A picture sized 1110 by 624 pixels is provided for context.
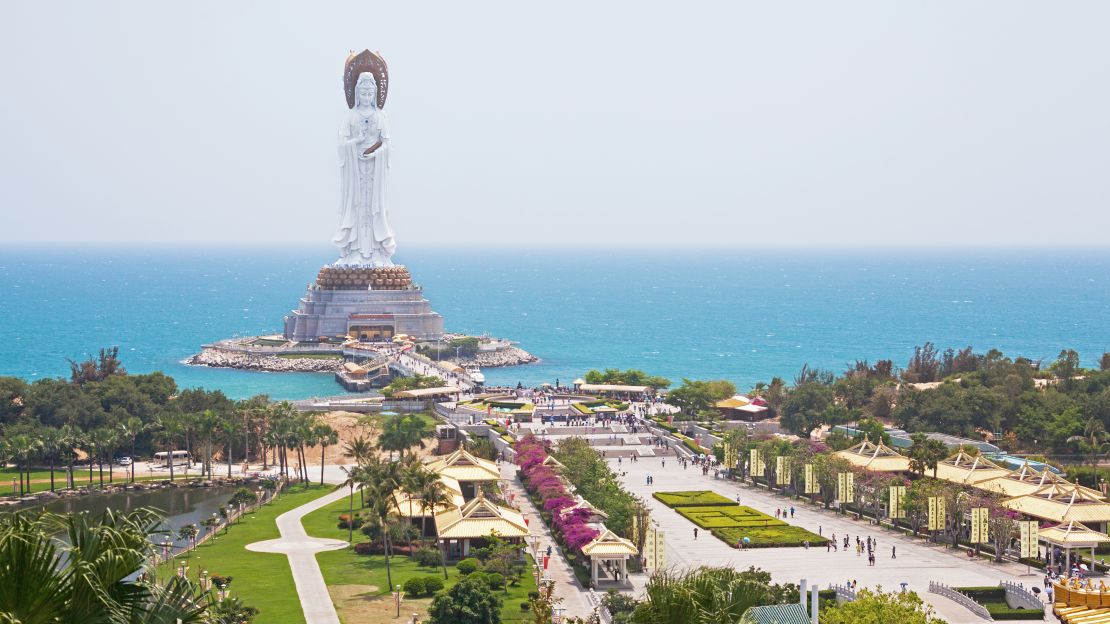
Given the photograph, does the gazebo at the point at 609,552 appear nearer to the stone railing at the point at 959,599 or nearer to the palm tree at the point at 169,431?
the stone railing at the point at 959,599

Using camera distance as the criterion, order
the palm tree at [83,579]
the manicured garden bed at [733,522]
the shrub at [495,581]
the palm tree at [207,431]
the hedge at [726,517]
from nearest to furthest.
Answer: the palm tree at [83,579] < the shrub at [495,581] < the manicured garden bed at [733,522] < the hedge at [726,517] < the palm tree at [207,431]

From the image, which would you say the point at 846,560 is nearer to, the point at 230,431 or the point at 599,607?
the point at 599,607

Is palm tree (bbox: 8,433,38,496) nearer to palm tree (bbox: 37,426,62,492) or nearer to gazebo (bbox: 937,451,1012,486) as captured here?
palm tree (bbox: 37,426,62,492)

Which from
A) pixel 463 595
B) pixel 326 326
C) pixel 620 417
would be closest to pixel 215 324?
pixel 326 326

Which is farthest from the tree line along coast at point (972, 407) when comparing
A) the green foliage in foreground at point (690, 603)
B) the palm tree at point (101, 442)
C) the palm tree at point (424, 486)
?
the green foliage in foreground at point (690, 603)

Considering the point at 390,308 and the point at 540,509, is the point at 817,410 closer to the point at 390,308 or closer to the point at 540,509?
the point at 540,509

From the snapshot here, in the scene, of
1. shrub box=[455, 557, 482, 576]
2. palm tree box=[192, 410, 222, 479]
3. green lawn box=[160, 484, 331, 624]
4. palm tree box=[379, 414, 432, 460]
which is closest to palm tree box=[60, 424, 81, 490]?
palm tree box=[192, 410, 222, 479]
